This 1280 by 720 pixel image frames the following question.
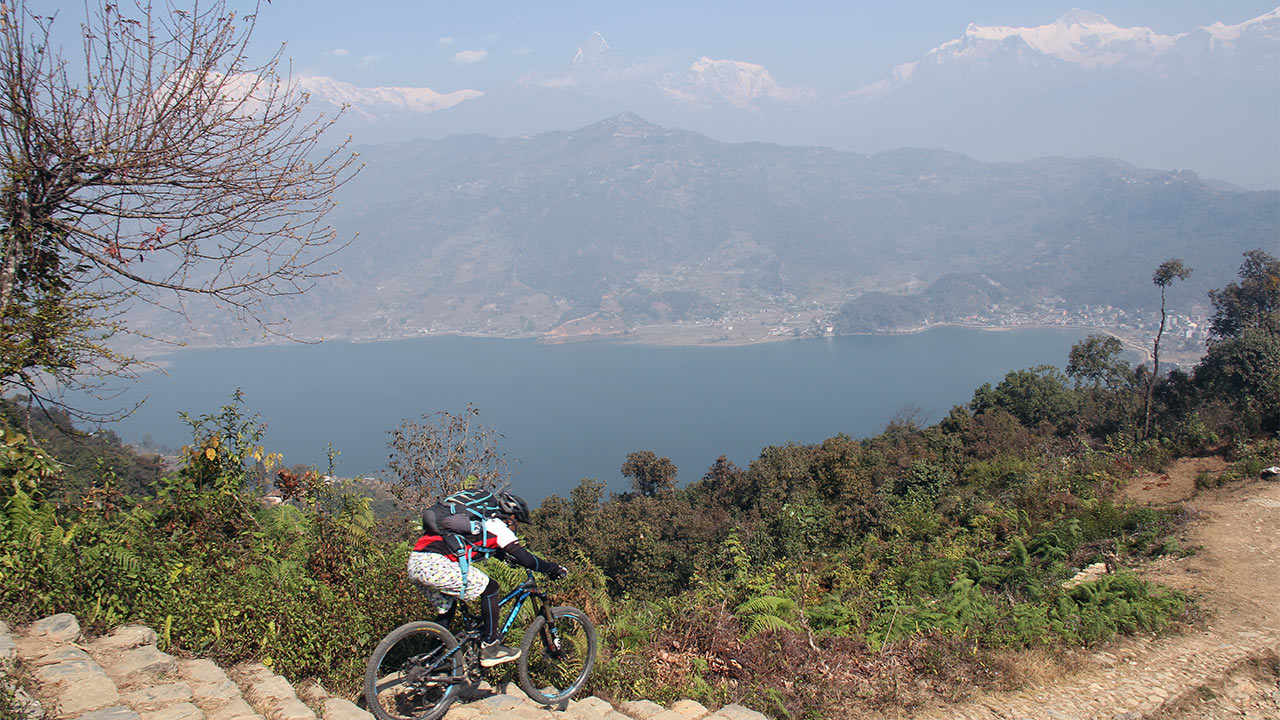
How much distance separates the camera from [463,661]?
320 centimetres

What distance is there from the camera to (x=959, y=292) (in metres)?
150

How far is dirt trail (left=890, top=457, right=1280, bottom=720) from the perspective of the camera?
3807mm

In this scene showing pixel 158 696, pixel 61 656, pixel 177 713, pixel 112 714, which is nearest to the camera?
pixel 112 714

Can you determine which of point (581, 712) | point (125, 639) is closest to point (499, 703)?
point (581, 712)

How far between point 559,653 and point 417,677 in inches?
30.2

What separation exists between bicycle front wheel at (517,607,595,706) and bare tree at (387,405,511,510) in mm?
8884

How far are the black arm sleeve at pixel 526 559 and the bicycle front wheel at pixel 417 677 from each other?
17.2 inches

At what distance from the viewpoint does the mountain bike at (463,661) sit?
3055 millimetres

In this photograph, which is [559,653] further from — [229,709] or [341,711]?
[229,709]

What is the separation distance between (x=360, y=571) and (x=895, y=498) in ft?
31.9

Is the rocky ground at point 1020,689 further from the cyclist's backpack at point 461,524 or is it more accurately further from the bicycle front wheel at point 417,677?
the cyclist's backpack at point 461,524

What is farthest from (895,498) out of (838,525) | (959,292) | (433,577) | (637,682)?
(959,292)

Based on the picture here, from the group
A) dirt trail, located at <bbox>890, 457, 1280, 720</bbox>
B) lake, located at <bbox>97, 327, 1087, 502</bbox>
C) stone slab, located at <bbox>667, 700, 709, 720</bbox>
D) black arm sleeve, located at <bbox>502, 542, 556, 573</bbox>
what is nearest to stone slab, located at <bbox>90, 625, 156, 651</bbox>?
black arm sleeve, located at <bbox>502, 542, 556, 573</bbox>

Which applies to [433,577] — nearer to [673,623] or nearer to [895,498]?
[673,623]
